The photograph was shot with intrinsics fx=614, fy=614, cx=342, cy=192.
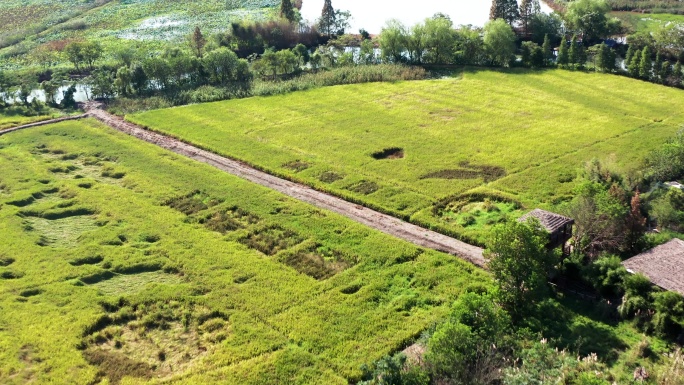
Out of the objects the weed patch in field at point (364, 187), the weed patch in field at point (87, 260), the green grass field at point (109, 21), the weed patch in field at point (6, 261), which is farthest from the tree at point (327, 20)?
the weed patch in field at point (6, 261)

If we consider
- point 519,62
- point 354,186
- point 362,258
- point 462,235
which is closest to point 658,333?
point 462,235

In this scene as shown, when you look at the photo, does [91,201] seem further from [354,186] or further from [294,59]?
[294,59]

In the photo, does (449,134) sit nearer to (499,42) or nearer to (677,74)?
(499,42)

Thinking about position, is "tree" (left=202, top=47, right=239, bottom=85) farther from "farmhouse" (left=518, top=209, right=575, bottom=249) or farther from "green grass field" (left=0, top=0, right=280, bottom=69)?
"farmhouse" (left=518, top=209, right=575, bottom=249)

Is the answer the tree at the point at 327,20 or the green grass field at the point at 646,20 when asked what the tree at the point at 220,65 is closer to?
the tree at the point at 327,20

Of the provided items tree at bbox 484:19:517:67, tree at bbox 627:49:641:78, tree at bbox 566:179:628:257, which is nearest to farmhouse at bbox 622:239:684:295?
tree at bbox 566:179:628:257

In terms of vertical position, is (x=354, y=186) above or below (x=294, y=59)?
below

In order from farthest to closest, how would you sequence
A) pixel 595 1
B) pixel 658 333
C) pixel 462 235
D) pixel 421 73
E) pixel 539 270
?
pixel 595 1 → pixel 421 73 → pixel 462 235 → pixel 539 270 → pixel 658 333
